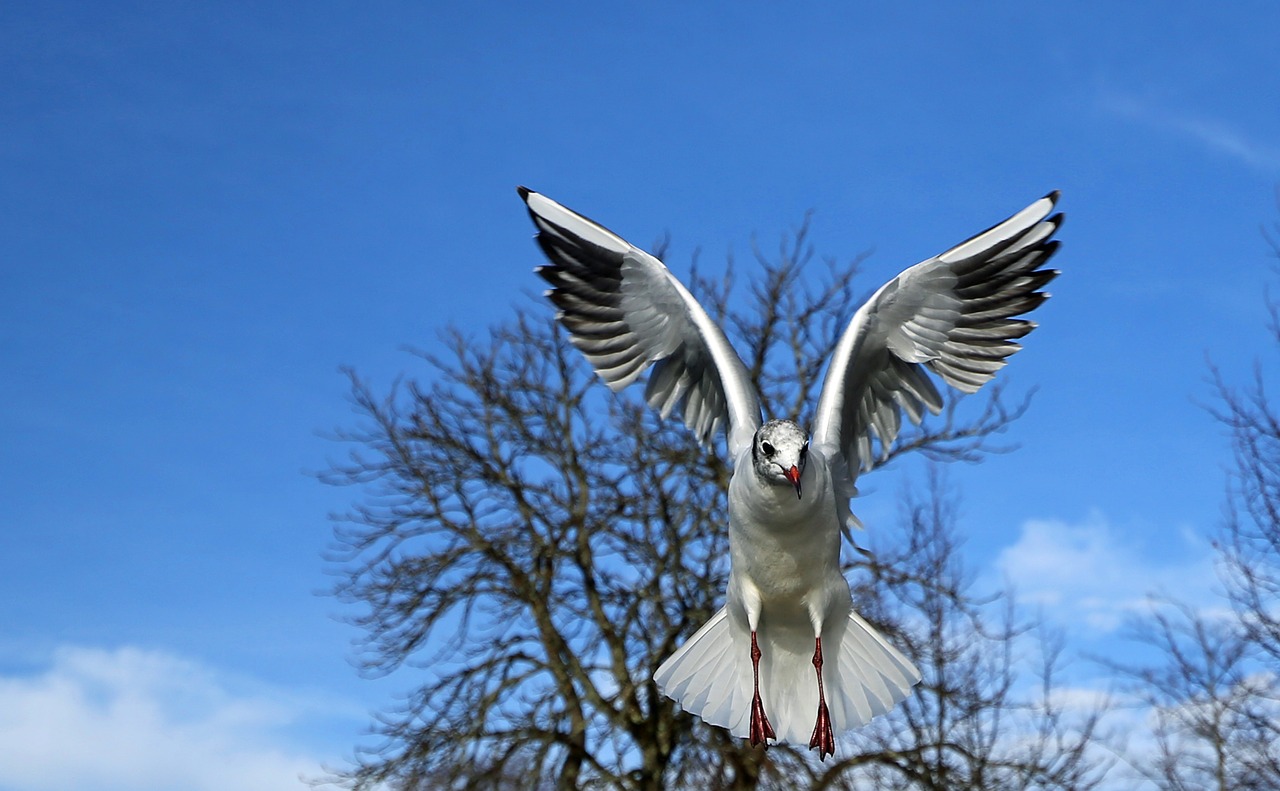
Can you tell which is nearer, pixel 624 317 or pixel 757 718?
pixel 757 718

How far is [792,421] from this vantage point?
5.56 m

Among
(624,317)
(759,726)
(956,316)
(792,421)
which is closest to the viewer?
(759,726)

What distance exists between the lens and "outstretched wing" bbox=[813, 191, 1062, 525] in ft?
20.1

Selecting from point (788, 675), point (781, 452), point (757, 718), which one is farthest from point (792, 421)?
point (757, 718)

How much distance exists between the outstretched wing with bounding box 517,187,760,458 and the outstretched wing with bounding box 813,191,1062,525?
0.72 m

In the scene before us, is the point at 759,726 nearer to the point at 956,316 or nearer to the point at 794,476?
the point at 794,476

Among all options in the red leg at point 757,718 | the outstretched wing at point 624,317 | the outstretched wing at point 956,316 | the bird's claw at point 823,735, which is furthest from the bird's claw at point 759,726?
the outstretched wing at point 624,317

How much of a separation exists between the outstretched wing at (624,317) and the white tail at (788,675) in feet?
3.59

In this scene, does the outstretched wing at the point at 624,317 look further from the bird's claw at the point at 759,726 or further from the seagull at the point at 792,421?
the bird's claw at the point at 759,726

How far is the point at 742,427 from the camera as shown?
5.68 m

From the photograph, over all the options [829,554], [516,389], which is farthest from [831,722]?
[516,389]

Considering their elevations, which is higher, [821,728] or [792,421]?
[792,421]

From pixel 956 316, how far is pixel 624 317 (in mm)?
1549

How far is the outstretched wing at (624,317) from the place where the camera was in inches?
246
